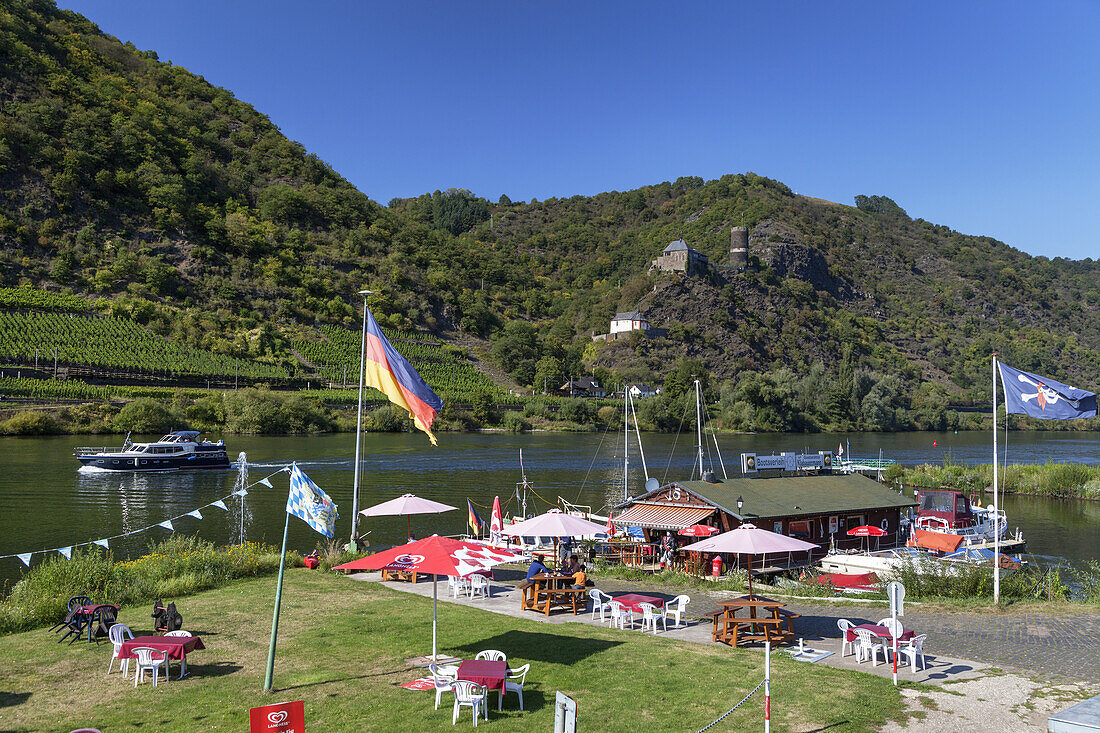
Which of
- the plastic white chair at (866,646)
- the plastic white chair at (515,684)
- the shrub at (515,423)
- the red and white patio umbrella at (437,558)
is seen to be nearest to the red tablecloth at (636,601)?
the red and white patio umbrella at (437,558)

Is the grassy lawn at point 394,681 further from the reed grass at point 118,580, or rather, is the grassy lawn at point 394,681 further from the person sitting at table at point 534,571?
the person sitting at table at point 534,571

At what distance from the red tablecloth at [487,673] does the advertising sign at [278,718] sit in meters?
2.90

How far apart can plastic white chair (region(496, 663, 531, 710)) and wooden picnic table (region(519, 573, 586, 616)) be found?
5116 millimetres

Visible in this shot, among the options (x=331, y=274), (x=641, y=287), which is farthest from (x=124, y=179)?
(x=641, y=287)

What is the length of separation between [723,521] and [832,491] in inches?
254

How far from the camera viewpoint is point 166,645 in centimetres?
1073

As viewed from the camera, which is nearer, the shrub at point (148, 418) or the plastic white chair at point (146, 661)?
the plastic white chair at point (146, 661)

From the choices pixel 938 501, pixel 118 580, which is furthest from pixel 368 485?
pixel 118 580

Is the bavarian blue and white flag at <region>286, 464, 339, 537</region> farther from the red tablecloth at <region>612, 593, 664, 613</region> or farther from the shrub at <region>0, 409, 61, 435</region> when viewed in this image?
the shrub at <region>0, 409, 61, 435</region>

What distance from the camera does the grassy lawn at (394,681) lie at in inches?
361

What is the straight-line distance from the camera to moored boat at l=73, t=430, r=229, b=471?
5459cm

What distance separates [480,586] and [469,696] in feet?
28.3

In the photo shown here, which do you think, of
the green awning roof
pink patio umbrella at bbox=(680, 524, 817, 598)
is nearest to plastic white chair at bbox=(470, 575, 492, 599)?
pink patio umbrella at bbox=(680, 524, 817, 598)

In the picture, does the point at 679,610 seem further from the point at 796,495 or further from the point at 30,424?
the point at 30,424
